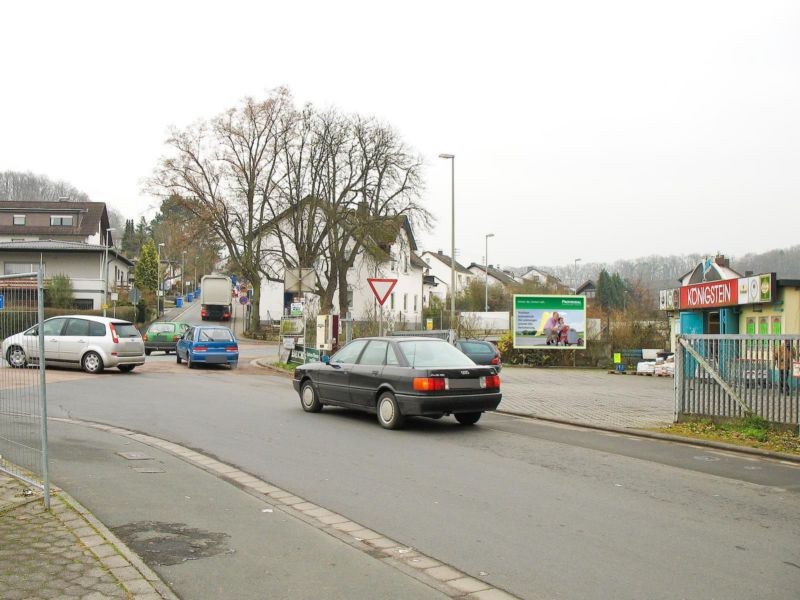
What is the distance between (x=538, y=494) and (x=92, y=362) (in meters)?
17.6

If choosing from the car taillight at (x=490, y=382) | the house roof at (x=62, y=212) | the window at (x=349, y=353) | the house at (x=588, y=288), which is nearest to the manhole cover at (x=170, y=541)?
the car taillight at (x=490, y=382)

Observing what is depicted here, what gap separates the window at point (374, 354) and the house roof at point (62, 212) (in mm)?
73138

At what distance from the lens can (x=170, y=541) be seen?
19.2 ft

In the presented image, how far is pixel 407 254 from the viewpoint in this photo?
2879 inches

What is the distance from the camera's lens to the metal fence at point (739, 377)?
11422 millimetres

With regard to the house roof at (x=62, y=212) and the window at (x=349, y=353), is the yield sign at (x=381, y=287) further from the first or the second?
the house roof at (x=62, y=212)

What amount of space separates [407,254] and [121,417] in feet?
198

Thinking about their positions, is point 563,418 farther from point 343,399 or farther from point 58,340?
point 58,340

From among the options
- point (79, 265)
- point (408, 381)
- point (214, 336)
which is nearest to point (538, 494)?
point (408, 381)

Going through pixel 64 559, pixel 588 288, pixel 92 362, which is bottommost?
pixel 64 559

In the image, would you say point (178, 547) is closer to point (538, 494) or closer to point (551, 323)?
point (538, 494)

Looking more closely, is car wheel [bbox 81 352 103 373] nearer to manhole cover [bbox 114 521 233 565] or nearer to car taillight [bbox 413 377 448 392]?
car taillight [bbox 413 377 448 392]

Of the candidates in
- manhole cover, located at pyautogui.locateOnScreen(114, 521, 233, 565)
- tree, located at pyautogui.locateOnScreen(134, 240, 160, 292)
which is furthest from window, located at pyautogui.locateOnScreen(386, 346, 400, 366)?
tree, located at pyautogui.locateOnScreen(134, 240, 160, 292)

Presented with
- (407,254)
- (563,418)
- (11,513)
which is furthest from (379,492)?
(407,254)
